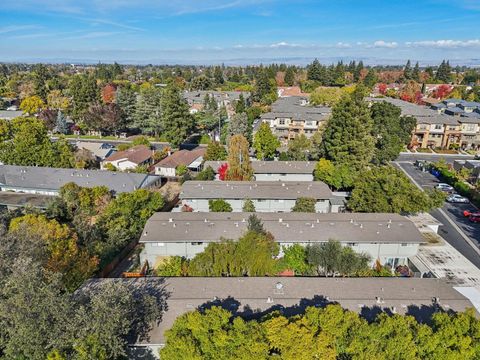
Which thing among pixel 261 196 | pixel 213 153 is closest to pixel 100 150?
pixel 213 153

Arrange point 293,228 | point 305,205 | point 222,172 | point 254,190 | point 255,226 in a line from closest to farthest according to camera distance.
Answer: point 255,226
point 293,228
point 305,205
point 254,190
point 222,172

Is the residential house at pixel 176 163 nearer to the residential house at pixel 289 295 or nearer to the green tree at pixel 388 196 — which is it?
the green tree at pixel 388 196

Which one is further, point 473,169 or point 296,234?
point 473,169

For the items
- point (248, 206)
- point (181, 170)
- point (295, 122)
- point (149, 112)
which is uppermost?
point (149, 112)


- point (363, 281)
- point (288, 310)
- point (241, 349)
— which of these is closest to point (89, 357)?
point (241, 349)

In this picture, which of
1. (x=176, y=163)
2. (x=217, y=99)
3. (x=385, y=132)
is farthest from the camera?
(x=217, y=99)

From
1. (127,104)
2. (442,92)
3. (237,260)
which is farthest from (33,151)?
(442,92)

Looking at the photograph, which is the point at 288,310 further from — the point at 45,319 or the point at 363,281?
the point at 45,319

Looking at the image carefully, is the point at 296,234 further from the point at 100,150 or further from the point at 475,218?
the point at 100,150

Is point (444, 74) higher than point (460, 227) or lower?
higher
